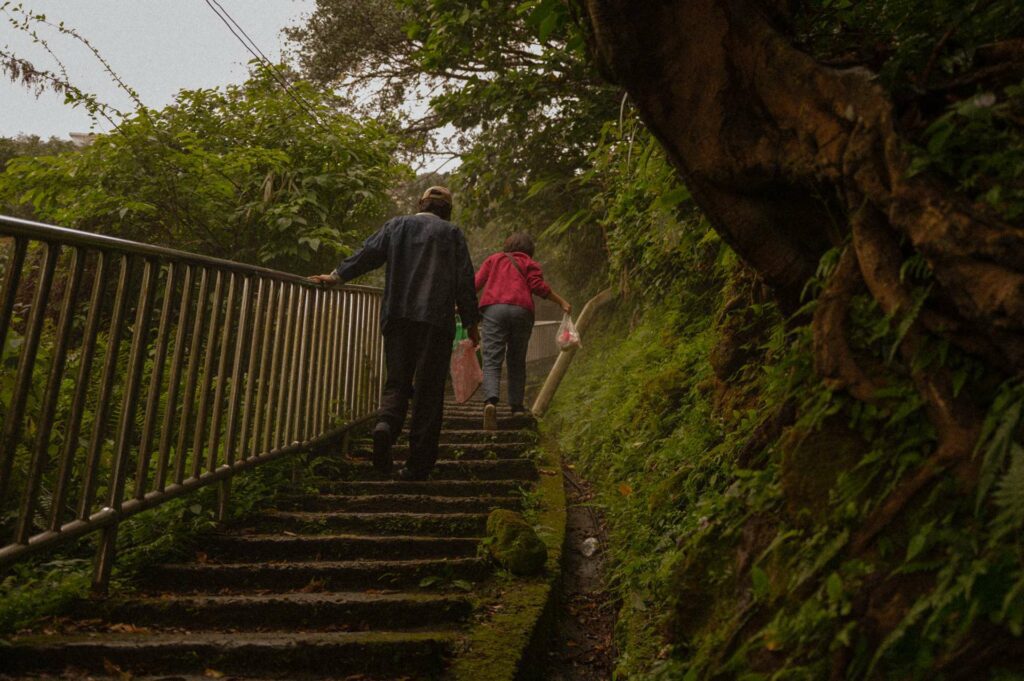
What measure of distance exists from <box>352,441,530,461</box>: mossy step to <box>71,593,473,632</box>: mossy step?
267 cm

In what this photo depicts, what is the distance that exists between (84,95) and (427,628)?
579cm

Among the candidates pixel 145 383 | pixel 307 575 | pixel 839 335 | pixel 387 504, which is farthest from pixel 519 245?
pixel 839 335

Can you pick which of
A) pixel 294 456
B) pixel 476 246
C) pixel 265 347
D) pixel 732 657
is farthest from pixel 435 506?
pixel 476 246

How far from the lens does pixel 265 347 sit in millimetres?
4625

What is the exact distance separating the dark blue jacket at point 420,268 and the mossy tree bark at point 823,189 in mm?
2718

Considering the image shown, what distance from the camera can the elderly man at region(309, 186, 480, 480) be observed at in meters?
5.30

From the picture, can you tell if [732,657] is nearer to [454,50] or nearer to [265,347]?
[265,347]

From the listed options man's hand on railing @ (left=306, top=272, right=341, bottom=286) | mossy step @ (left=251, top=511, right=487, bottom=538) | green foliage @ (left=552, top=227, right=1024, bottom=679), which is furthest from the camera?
man's hand on railing @ (left=306, top=272, right=341, bottom=286)

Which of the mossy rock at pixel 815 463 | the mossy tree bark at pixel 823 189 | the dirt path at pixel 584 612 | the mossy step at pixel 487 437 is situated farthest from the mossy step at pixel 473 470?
the mossy rock at pixel 815 463

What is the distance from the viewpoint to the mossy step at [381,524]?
4477mm

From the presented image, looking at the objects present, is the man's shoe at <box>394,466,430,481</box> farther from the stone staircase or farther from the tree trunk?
the tree trunk

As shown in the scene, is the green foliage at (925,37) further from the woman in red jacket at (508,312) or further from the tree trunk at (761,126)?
the woman in red jacket at (508,312)

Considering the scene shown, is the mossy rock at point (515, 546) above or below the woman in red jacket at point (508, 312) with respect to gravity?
below

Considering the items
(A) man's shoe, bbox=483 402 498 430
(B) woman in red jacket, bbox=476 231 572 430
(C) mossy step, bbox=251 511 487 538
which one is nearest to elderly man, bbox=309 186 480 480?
(C) mossy step, bbox=251 511 487 538
